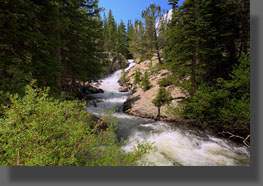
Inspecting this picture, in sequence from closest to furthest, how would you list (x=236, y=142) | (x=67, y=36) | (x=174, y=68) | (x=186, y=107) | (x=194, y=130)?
(x=236, y=142), (x=194, y=130), (x=186, y=107), (x=174, y=68), (x=67, y=36)

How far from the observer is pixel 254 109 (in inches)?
103

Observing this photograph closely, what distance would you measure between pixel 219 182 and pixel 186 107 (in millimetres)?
5101

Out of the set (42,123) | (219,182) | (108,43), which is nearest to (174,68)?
(219,182)

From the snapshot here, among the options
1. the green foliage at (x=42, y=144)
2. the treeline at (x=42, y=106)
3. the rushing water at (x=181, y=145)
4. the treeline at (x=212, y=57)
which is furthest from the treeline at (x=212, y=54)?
the green foliage at (x=42, y=144)

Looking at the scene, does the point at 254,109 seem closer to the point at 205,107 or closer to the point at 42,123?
the point at 205,107

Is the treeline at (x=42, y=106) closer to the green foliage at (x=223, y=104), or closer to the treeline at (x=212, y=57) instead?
the green foliage at (x=223, y=104)

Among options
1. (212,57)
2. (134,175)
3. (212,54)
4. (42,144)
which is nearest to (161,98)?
(212,54)

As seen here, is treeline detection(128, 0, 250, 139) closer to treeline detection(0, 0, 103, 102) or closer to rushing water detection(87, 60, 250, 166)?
rushing water detection(87, 60, 250, 166)

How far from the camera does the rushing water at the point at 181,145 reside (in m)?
3.47

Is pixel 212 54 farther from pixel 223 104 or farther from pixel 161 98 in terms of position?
pixel 161 98

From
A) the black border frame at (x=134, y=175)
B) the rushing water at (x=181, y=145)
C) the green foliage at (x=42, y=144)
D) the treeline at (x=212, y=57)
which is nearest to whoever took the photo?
the green foliage at (x=42, y=144)

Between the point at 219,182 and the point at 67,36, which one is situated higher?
the point at 67,36

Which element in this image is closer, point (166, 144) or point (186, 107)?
point (166, 144)

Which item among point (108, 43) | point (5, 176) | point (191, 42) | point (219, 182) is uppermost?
point (108, 43)
